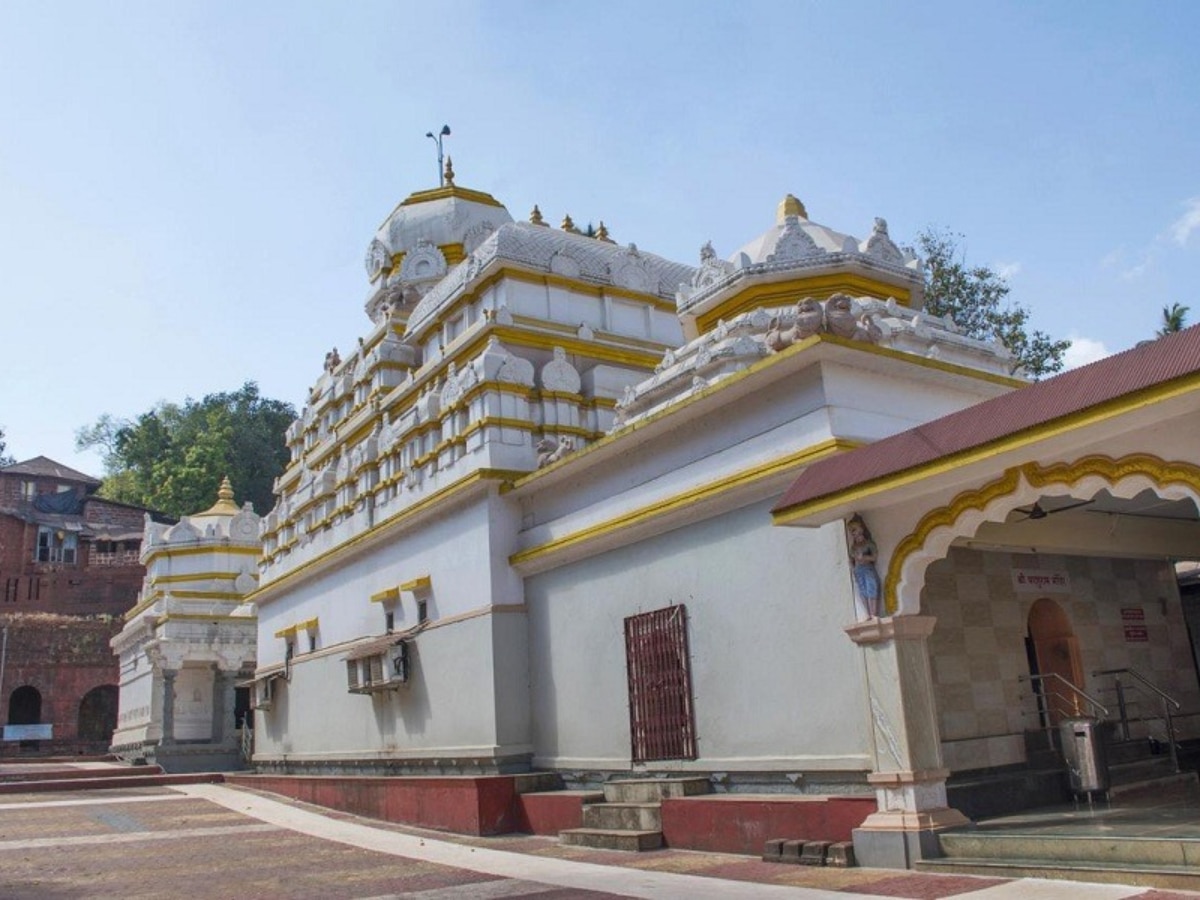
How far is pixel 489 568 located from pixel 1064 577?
732 centimetres

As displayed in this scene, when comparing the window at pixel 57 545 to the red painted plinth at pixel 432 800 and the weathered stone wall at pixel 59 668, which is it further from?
the red painted plinth at pixel 432 800

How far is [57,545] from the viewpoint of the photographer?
57.6 metres

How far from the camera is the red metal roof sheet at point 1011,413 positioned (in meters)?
7.08

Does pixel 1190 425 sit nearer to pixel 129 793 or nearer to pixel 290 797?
pixel 290 797

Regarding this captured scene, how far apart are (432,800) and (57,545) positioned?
1975 inches

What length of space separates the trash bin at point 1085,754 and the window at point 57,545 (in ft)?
187

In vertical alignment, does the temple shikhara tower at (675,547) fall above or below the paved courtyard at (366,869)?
above

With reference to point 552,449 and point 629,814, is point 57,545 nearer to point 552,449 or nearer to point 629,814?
point 552,449

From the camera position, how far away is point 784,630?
1070 cm

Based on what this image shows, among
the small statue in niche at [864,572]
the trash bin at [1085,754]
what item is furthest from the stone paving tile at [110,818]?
the trash bin at [1085,754]

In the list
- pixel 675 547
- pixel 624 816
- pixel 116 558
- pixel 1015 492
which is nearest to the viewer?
pixel 1015 492

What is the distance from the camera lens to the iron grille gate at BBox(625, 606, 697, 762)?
39.2 ft

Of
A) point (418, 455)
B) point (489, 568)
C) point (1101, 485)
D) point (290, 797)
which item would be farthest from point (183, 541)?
point (1101, 485)

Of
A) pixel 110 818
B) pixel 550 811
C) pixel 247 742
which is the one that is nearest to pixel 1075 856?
pixel 550 811
